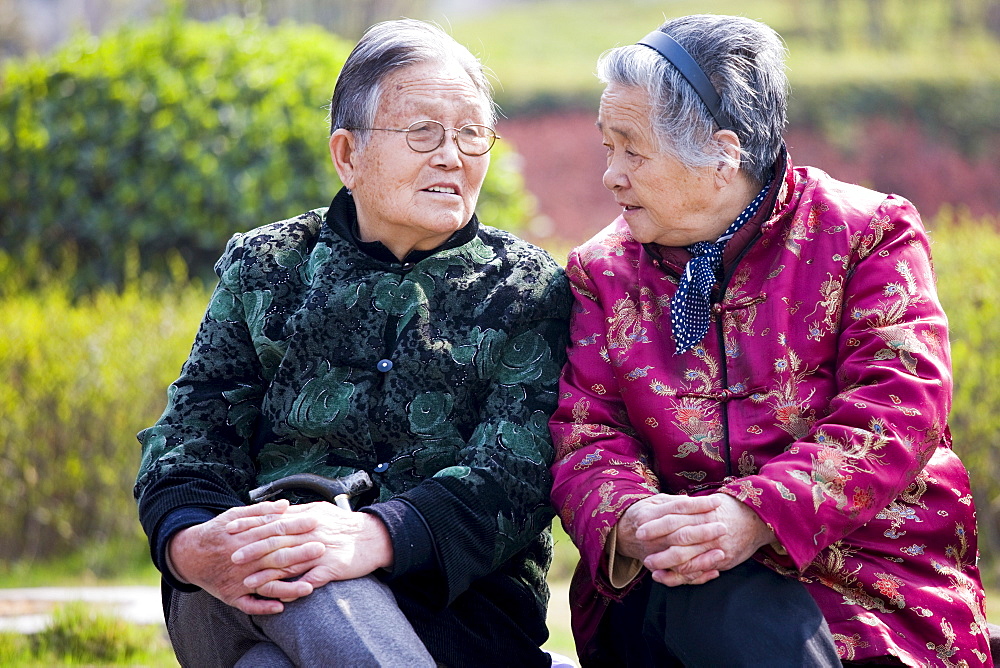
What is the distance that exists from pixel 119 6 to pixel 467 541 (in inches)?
1186

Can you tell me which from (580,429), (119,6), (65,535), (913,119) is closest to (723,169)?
(580,429)

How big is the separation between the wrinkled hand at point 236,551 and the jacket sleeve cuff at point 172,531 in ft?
0.06

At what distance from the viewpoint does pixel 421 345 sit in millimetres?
2479

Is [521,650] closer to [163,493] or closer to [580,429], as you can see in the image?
[580,429]

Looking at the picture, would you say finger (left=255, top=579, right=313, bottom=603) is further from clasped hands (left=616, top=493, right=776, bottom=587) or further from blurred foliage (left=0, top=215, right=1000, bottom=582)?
blurred foliage (left=0, top=215, right=1000, bottom=582)

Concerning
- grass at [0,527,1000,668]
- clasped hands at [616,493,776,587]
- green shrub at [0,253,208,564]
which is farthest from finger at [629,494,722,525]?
green shrub at [0,253,208,564]

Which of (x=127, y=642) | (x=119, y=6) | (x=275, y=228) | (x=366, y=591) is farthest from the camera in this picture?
(x=119, y=6)

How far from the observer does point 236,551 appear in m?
2.16

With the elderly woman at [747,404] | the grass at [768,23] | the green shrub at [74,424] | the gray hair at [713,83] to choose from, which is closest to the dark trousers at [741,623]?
the elderly woman at [747,404]

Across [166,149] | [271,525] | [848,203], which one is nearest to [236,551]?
[271,525]

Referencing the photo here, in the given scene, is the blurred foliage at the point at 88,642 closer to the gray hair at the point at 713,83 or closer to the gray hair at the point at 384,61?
the gray hair at the point at 384,61

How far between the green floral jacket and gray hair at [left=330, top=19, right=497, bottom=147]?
0.27m

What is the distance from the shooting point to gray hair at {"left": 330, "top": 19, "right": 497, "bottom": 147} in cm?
254

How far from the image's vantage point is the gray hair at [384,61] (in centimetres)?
254
